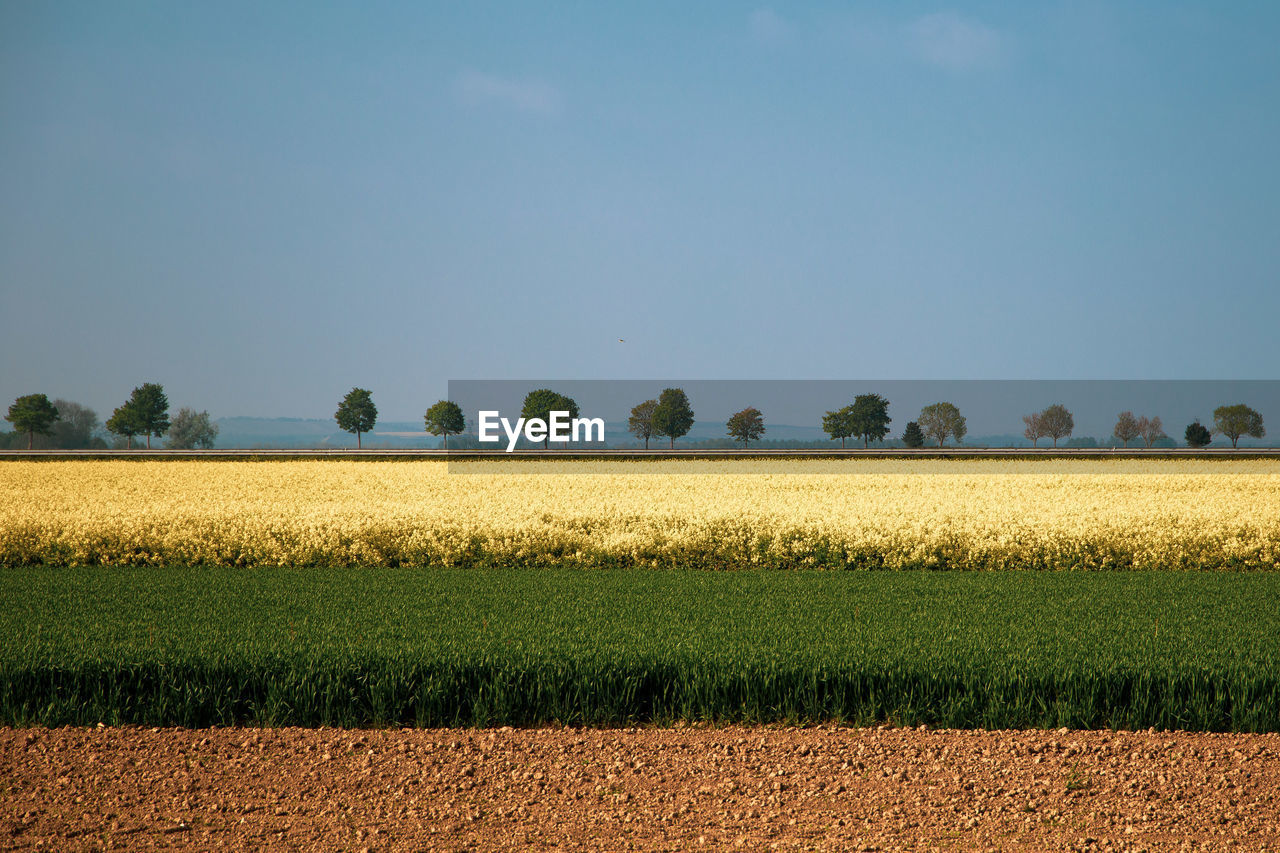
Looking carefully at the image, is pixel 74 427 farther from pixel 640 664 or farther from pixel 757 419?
pixel 640 664

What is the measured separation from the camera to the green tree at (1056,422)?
11775 centimetres

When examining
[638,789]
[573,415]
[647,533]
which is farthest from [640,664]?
[573,415]

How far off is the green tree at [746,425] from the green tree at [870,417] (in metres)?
12.0

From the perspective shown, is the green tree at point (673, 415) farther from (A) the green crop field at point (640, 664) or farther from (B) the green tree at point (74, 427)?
(A) the green crop field at point (640, 664)

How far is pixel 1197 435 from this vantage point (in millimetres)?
88812

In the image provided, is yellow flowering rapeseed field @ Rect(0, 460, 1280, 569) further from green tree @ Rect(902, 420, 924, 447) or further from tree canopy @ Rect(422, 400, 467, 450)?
tree canopy @ Rect(422, 400, 467, 450)

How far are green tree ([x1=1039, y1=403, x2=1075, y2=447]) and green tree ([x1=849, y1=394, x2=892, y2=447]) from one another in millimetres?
21595

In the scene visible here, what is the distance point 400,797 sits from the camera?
559 centimetres

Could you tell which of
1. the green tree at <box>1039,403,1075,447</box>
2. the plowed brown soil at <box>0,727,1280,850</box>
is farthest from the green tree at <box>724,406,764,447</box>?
the plowed brown soil at <box>0,727,1280,850</box>

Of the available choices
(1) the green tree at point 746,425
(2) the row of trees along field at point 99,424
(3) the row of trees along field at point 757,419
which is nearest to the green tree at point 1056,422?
(3) the row of trees along field at point 757,419

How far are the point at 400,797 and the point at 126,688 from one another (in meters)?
3.26

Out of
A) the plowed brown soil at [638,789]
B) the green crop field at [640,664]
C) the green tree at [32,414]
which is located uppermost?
the green tree at [32,414]

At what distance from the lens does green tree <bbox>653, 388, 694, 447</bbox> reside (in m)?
111

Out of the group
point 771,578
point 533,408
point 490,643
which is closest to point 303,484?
point 771,578
